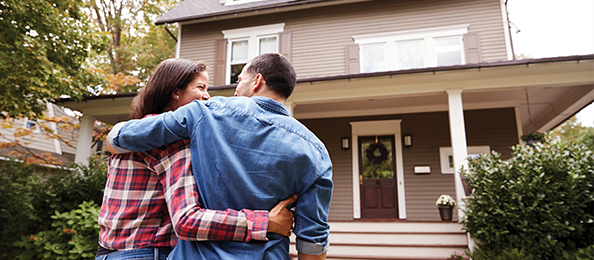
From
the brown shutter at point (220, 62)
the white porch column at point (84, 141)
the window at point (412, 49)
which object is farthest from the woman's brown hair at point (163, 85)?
the white porch column at point (84, 141)

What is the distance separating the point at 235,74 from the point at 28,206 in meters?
5.44

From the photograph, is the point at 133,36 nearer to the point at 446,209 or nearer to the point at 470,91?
the point at 470,91

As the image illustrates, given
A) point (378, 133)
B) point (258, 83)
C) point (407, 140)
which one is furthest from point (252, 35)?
point (258, 83)

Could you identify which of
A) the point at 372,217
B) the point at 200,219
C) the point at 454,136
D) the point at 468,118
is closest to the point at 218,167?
the point at 200,219

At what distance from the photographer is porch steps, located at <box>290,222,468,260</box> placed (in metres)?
5.61

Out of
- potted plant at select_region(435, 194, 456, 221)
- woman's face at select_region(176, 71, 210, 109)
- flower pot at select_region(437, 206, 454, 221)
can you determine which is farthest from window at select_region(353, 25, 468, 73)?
woman's face at select_region(176, 71, 210, 109)

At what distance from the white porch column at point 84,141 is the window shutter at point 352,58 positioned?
6782 millimetres

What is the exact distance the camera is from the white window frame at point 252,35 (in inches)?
378

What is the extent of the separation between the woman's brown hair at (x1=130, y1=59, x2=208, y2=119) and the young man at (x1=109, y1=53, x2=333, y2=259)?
0.26 meters

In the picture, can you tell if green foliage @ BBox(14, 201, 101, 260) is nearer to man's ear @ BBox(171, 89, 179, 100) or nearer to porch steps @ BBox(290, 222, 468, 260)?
porch steps @ BBox(290, 222, 468, 260)

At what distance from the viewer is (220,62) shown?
967 cm

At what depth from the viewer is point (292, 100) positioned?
24.1 ft

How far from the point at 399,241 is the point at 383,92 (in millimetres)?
2879

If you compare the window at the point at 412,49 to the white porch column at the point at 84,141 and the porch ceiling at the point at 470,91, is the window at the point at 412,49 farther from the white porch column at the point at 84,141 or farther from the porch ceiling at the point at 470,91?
the white porch column at the point at 84,141
